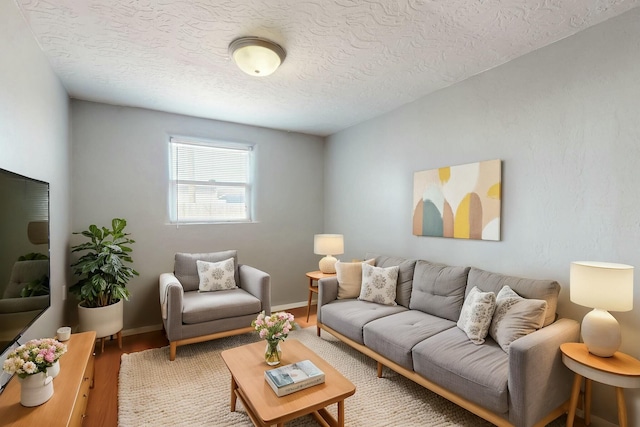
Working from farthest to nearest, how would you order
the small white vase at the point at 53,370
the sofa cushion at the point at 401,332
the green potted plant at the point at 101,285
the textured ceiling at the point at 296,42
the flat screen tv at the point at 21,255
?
the green potted plant at the point at 101,285 < the sofa cushion at the point at 401,332 < the textured ceiling at the point at 296,42 < the small white vase at the point at 53,370 < the flat screen tv at the point at 21,255

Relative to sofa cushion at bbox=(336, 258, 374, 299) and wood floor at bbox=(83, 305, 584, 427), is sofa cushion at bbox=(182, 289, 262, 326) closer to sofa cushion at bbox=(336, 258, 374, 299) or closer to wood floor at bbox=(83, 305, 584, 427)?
wood floor at bbox=(83, 305, 584, 427)

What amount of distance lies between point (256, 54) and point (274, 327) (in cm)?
190

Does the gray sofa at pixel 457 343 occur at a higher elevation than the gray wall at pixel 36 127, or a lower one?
lower

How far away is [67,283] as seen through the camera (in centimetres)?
314

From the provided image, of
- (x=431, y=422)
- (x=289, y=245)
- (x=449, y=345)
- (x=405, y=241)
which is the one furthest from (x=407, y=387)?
(x=289, y=245)

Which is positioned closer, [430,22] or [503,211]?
[430,22]

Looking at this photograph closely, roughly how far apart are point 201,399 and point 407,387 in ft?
5.12

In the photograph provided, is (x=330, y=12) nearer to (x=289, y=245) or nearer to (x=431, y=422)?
(x=431, y=422)

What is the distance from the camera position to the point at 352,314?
291cm

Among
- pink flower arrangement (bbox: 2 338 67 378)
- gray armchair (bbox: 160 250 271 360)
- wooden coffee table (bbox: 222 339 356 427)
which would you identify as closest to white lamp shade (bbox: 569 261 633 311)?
wooden coffee table (bbox: 222 339 356 427)

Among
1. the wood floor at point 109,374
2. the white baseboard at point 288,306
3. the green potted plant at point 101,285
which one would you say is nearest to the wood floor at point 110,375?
the wood floor at point 109,374

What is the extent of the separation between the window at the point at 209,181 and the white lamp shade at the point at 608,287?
11.8 ft

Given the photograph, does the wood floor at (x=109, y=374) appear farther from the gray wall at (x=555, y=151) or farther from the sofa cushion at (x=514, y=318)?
the gray wall at (x=555, y=151)

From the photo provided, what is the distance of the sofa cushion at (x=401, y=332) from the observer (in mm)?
2318
